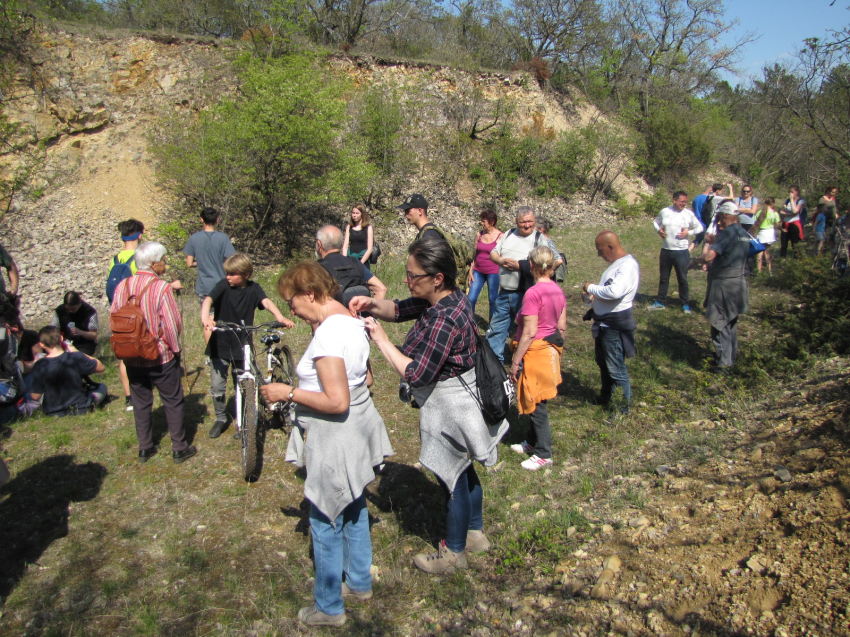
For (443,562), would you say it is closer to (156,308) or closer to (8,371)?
(156,308)

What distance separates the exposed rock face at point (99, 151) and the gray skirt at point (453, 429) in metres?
11.7

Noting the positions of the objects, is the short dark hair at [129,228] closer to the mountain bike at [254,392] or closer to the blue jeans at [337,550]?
the mountain bike at [254,392]

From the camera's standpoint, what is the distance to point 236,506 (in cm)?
423

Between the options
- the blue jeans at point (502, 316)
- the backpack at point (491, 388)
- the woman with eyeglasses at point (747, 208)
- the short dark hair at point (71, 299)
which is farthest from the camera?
the woman with eyeglasses at point (747, 208)

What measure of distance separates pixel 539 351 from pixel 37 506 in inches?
166

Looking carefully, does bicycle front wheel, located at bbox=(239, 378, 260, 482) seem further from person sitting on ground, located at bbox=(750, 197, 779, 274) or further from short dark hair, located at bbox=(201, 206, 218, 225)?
person sitting on ground, located at bbox=(750, 197, 779, 274)

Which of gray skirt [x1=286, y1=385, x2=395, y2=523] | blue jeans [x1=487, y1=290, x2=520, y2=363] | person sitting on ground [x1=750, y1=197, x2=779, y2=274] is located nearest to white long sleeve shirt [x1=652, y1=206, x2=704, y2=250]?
person sitting on ground [x1=750, y1=197, x2=779, y2=274]

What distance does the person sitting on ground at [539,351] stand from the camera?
421 cm

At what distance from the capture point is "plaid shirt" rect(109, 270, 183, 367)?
14.0 ft

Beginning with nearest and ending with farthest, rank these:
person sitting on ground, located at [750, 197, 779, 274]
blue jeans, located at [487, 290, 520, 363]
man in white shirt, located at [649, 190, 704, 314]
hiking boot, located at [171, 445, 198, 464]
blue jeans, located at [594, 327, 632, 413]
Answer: hiking boot, located at [171, 445, 198, 464]
blue jeans, located at [594, 327, 632, 413]
blue jeans, located at [487, 290, 520, 363]
man in white shirt, located at [649, 190, 704, 314]
person sitting on ground, located at [750, 197, 779, 274]

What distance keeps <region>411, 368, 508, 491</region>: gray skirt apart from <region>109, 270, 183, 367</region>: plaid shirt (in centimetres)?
255

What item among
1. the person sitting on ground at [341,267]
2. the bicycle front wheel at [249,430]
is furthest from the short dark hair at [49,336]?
the person sitting on ground at [341,267]

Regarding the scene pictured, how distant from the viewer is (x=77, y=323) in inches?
251

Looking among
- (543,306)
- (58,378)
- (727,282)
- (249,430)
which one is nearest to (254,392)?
(249,430)
